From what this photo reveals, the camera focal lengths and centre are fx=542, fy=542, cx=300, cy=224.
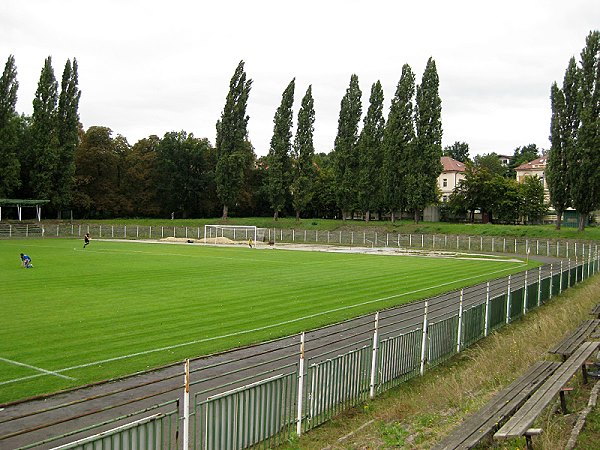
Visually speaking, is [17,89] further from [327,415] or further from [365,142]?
[327,415]

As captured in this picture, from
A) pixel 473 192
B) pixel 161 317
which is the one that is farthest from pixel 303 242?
pixel 161 317

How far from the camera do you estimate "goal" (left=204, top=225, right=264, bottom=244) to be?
67188mm

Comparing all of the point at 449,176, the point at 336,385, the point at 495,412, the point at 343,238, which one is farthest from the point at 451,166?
the point at 495,412

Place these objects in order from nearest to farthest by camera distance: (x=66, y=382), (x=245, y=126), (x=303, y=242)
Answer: (x=66, y=382)
(x=303, y=242)
(x=245, y=126)

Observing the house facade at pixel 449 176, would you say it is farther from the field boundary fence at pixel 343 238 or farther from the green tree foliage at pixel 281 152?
the field boundary fence at pixel 343 238

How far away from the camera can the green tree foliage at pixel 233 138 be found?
77625 mm

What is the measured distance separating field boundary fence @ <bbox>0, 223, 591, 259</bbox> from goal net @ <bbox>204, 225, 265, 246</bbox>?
0.15 meters

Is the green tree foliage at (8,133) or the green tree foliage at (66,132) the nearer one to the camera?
the green tree foliage at (8,133)

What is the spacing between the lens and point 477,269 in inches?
1454

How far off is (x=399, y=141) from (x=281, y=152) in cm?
1679

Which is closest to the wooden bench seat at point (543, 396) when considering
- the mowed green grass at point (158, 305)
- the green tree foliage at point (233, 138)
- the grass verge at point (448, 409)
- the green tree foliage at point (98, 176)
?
the grass verge at point (448, 409)

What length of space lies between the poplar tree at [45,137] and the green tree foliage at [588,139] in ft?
213

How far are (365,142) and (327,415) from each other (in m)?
71.8

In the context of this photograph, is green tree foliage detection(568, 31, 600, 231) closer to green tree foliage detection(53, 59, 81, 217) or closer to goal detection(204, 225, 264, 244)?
goal detection(204, 225, 264, 244)
